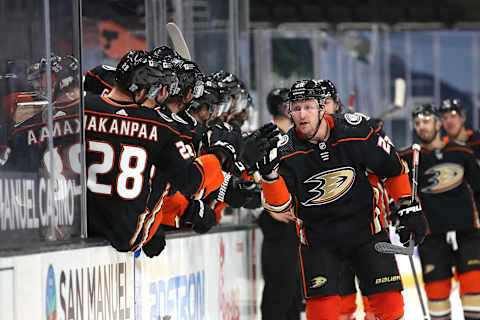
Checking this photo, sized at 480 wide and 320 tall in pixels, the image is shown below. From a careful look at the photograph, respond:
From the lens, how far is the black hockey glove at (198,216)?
12.0 feet

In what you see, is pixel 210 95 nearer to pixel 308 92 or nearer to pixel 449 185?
pixel 308 92

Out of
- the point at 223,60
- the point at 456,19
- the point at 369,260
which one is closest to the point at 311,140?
the point at 369,260

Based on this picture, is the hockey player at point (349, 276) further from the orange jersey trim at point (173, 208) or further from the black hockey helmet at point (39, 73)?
the black hockey helmet at point (39, 73)

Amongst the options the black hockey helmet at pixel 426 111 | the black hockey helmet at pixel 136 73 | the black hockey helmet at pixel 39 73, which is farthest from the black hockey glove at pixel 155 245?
the black hockey helmet at pixel 426 111

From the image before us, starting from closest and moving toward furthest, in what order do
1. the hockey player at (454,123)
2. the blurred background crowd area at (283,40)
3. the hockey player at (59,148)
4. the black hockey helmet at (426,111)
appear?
the hockey player at (59,148)
the blurred background crowd area at (283,40)
the black hockey helmet at (426,111)
the hockey player at (454,123)

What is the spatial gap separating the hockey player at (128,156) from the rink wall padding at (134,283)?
0.11 m

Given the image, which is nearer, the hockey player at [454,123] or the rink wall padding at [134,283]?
the rink wall padding at [134,283]

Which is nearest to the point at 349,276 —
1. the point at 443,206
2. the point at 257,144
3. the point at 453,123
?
the point at 257,144

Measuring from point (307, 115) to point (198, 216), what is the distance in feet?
2.08

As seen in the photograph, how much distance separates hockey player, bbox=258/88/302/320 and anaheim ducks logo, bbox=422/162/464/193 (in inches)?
39.3

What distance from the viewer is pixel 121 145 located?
2863 millimetres

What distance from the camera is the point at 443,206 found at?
4984 millimetres

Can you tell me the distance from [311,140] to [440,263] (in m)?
1.76

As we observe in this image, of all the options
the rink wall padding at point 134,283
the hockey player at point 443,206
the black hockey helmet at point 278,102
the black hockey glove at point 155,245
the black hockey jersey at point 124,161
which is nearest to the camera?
the rink wall padding at point 134,283
